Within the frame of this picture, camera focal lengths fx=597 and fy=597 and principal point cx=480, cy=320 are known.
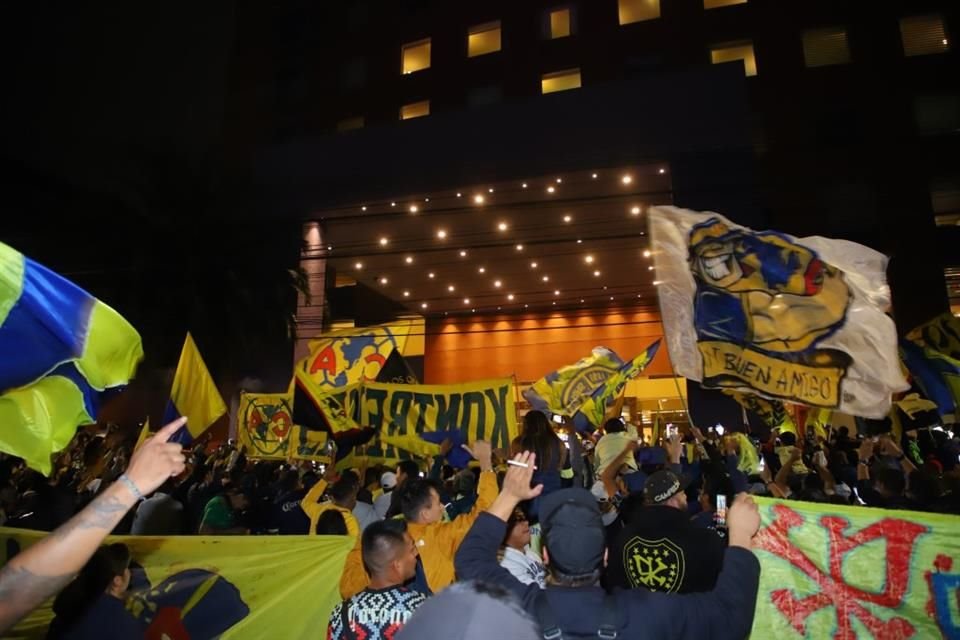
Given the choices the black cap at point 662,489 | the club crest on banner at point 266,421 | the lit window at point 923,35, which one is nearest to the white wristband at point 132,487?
the black cap at point 662,489

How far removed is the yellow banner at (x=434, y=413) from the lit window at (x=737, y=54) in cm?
2048

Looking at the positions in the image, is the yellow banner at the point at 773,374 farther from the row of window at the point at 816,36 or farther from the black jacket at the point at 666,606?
the row of window at the point at 816,36

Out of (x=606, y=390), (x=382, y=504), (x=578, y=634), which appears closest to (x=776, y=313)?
(x=578, y=634)

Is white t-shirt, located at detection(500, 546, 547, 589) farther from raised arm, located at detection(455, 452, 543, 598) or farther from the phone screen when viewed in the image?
the phone screen

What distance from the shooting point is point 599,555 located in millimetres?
2316

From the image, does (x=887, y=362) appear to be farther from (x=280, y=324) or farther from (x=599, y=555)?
(x=280, y=324)

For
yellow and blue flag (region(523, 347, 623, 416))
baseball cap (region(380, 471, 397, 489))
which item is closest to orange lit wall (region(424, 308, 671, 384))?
yellow and blue flag (region(523, 347, 623, 416))

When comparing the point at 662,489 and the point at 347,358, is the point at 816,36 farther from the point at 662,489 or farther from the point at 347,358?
the point at 662,489

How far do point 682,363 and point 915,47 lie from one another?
81.0 ft

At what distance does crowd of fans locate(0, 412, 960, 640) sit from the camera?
2.22 m

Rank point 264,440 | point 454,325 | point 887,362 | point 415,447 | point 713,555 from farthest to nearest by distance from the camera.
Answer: point 454,325 → point 264,440 → point 415,447 → point 887,362 → point 713,555

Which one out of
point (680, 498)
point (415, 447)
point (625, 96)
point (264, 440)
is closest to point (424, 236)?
point (625, 96)

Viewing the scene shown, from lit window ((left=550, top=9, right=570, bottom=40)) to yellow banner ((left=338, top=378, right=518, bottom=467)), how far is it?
22380 millimetres

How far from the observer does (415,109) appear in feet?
92.5
